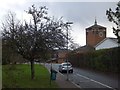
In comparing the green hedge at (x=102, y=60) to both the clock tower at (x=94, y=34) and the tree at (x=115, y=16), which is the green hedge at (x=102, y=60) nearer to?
the tree at (x=115, y=16)

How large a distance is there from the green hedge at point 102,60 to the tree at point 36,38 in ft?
30.6

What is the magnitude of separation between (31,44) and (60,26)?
120 inches

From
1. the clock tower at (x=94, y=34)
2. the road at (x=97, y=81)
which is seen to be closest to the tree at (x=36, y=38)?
the road at (x=97, y=81)

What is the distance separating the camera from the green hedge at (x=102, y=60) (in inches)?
1684

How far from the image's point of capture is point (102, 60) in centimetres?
4947

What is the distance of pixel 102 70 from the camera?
49.2 metres

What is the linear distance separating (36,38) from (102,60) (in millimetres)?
21288

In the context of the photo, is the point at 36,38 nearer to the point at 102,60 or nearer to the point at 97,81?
the point at 97,81

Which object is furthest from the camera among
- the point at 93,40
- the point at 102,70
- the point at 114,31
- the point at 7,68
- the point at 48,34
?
the point at 93,40

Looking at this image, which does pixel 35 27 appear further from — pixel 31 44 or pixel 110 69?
pixel 110 69

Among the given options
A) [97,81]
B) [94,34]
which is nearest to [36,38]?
[97,81]

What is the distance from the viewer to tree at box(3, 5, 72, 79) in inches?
1180

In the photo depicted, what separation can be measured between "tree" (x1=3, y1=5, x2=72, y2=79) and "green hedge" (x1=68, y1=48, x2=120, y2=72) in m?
9.32

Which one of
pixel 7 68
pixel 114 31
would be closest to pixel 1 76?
pixel 7 68
